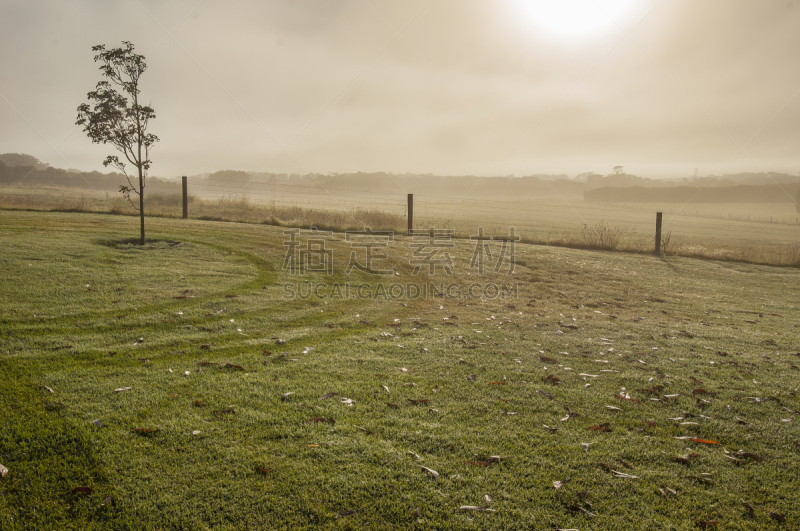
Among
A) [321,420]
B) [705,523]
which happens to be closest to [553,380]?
[705,523]

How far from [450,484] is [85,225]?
15.1m

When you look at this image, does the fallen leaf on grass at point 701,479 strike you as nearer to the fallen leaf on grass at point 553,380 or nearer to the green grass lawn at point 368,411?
the green grass lawn at point 368,411

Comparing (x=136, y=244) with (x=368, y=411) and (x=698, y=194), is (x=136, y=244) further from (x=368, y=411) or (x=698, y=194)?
(x=698, y=194)

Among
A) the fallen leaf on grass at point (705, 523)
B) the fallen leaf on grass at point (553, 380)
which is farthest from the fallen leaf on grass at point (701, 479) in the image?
the fallen leaf on grass at point (553, 380)

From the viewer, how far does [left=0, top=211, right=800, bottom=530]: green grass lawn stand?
9.62 feet

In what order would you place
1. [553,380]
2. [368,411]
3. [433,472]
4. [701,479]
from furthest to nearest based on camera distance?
[553,380] < [368,411] < [701,479] < [433,472]

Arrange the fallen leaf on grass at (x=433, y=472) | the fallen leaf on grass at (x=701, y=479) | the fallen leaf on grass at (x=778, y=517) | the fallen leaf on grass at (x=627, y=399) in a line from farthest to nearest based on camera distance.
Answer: the fallen leaf on grass at (x=627, y=399)
the fallen leaf on grass at (x=701, y=479)
the fallen leaf on grass at (x=433, y=472)
the fallen leaf on grass at (x=778, y=517)

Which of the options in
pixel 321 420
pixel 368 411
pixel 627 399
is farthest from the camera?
pixel 627 399

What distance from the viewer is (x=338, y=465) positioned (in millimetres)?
3311

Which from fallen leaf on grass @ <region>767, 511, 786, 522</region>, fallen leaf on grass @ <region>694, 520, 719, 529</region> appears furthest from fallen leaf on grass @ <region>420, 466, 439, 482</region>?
fallen leaf on grass @ <region>767, 511, 786, 522</region>

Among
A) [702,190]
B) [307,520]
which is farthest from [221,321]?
[702,190]

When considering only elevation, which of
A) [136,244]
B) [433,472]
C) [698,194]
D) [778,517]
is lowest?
[778,517]

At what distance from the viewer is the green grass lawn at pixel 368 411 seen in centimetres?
293

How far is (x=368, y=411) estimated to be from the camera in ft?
13.8
